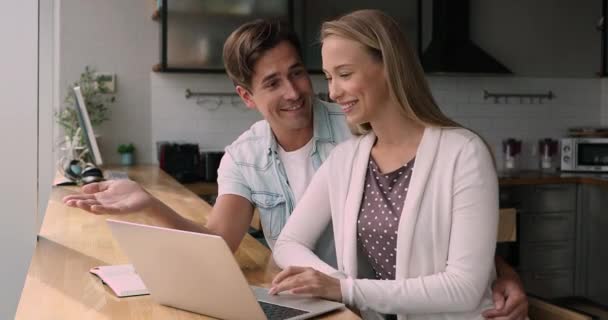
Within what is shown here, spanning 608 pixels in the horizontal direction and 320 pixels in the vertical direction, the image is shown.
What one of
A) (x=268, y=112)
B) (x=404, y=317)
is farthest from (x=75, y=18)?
(x=404, y=317)

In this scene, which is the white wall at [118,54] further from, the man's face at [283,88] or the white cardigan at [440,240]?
the white cardigan at [440,240]

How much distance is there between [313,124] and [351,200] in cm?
47

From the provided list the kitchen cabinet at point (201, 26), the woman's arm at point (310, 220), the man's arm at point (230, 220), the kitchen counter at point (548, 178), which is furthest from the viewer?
the kitchen counter at point (548, 178)

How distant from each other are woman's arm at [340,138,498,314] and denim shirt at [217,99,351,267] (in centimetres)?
62

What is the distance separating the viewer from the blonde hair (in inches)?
61.8

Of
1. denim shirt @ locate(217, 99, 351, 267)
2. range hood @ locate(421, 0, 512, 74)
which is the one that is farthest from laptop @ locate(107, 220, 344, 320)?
range hood @ locate(421, 0, 512, 74)

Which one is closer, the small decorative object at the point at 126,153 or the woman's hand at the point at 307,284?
the woman's hand at the point at 307,284

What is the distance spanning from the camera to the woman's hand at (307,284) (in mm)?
1368

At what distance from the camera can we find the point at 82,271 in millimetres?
1601

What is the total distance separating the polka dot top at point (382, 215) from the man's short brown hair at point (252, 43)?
49 centimetres

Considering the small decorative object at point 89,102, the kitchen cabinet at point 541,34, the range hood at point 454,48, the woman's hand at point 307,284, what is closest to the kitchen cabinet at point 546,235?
the range hood at point 454,48

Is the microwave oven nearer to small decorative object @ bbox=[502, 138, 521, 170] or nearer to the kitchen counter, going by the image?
the kitchen counter

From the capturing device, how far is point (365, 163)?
170 cm

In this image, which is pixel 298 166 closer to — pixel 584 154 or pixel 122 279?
pixel 122 279
